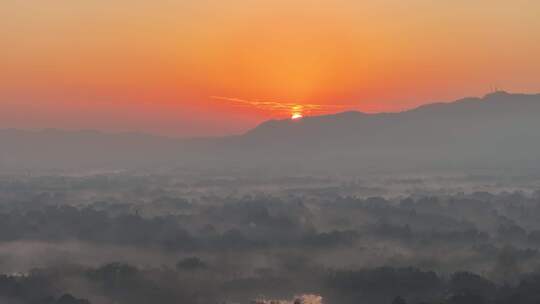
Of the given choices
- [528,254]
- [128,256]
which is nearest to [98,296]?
[128,256]

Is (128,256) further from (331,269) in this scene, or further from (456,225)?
(456,225)

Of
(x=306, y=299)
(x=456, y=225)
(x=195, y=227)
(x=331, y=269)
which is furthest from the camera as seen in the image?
(x=195, y=227)

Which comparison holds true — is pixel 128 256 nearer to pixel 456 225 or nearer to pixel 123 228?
pixel 123 228

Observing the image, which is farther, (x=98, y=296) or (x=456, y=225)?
(x=456, y=225)

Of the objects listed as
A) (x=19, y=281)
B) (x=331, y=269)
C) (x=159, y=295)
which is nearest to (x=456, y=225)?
(x=331, y=269)

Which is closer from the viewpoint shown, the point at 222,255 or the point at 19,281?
the point at 19,281

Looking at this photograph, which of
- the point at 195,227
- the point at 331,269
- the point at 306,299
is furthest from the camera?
the point at 195,227

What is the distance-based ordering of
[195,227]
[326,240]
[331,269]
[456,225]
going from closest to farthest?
[331,269] < [326,240] < [456,225] < [195,227]

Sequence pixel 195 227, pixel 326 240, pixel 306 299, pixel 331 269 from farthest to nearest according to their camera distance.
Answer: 1. pixel 195 227
2. pixel 326 240
3. pixel 331 269
4. pixel 306 299
